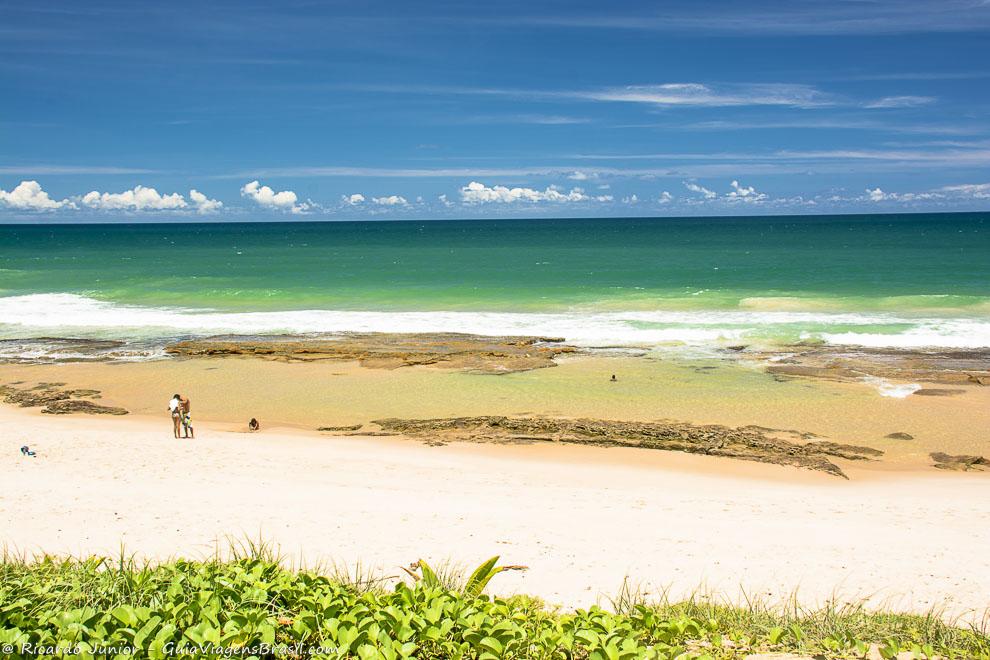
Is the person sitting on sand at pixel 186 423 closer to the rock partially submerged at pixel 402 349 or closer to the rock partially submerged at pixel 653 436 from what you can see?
the rock partially submerged at pixel 653 436

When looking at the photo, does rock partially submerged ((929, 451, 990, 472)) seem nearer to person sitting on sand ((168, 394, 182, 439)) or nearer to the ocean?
the ocean

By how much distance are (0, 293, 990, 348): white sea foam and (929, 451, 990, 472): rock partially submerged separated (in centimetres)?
1141

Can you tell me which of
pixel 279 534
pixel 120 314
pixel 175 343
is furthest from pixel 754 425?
pixel 120 314

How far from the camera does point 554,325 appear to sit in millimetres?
29469

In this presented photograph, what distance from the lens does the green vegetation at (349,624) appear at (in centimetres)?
404

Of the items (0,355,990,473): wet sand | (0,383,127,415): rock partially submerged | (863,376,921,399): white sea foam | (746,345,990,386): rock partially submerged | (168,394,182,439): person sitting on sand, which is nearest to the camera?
(168,394,182,439): person sitting on sand

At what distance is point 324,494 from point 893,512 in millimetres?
7485

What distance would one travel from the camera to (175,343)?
26.2 m

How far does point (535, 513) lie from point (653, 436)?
18.5ft

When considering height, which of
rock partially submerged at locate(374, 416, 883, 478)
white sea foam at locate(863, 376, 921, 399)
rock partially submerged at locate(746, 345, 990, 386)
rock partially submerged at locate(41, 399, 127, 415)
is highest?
rock partially submerged at locate(746, 345, 990, 386)

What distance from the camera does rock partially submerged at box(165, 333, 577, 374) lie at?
72.6ft

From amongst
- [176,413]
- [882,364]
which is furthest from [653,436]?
[882,364]

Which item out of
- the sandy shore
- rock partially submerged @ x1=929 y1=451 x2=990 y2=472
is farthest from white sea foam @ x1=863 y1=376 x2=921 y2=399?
the sandy shore

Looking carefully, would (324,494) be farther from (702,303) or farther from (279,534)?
(702,303)
